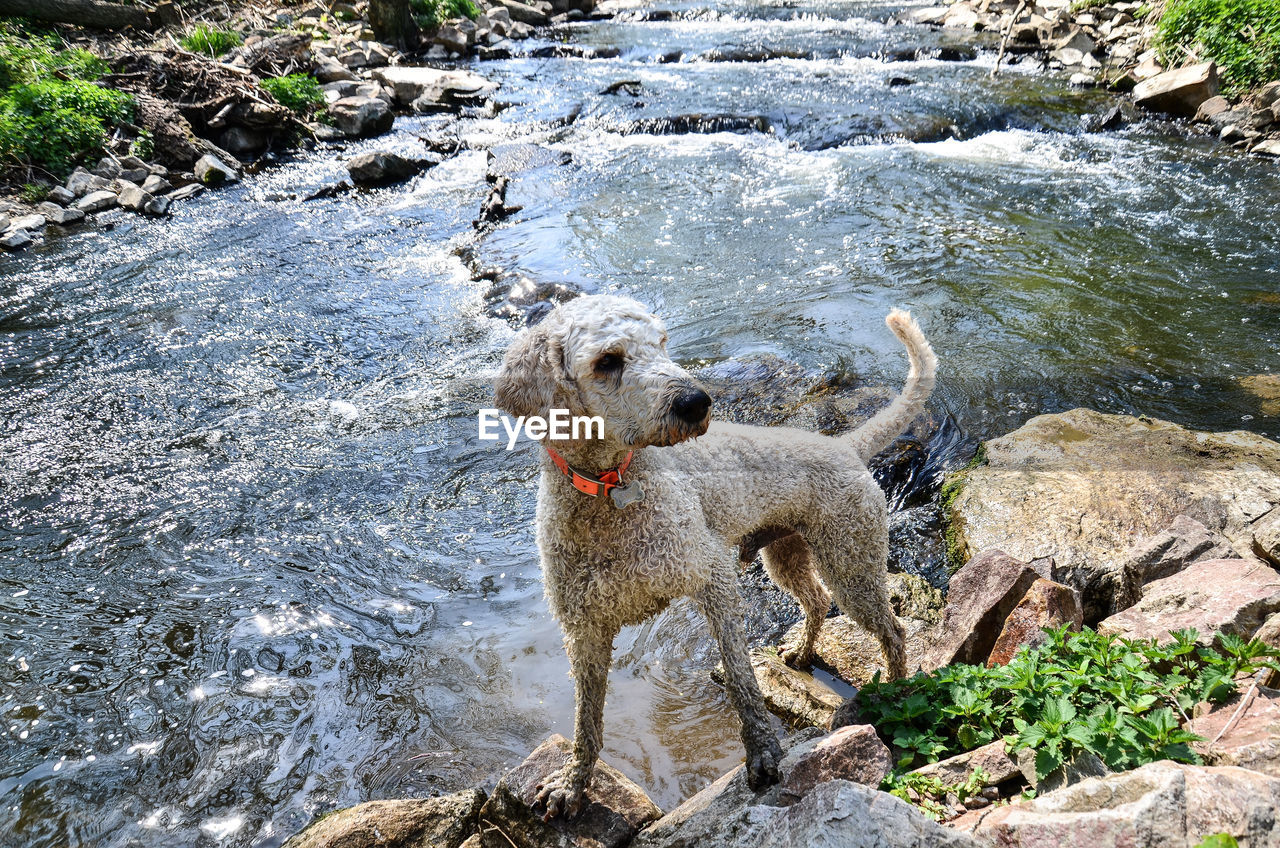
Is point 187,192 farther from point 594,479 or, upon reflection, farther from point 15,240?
point 594,479

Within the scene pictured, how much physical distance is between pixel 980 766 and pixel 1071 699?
1.41 feet

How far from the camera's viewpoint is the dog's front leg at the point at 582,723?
123 inches

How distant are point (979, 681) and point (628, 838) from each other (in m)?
1.57

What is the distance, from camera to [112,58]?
14617 mm

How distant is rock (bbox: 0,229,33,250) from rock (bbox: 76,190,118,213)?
3.23 ft

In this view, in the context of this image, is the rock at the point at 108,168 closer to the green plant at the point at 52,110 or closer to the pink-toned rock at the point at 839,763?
the green plant at the point at 52,110

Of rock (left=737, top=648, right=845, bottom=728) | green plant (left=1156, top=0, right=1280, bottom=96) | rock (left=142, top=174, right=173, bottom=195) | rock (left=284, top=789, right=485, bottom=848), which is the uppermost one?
green plant (left=1156, top=0, right=1280, bottom=96)

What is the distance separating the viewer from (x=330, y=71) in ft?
52.4

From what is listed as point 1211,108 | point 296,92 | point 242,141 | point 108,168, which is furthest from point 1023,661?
point 296,92

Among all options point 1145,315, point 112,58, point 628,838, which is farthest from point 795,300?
point 112,58

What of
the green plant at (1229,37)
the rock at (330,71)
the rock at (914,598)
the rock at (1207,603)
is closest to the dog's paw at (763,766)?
the rock at (1207,603)

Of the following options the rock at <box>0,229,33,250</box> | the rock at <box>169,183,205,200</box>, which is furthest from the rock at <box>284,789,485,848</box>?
the rock at <box>169,183,205,200</box>

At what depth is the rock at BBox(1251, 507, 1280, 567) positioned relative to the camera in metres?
3.75

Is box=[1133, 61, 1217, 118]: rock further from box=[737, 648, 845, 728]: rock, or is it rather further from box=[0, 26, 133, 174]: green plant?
box=[0, 26, 133, 174]: green plant
